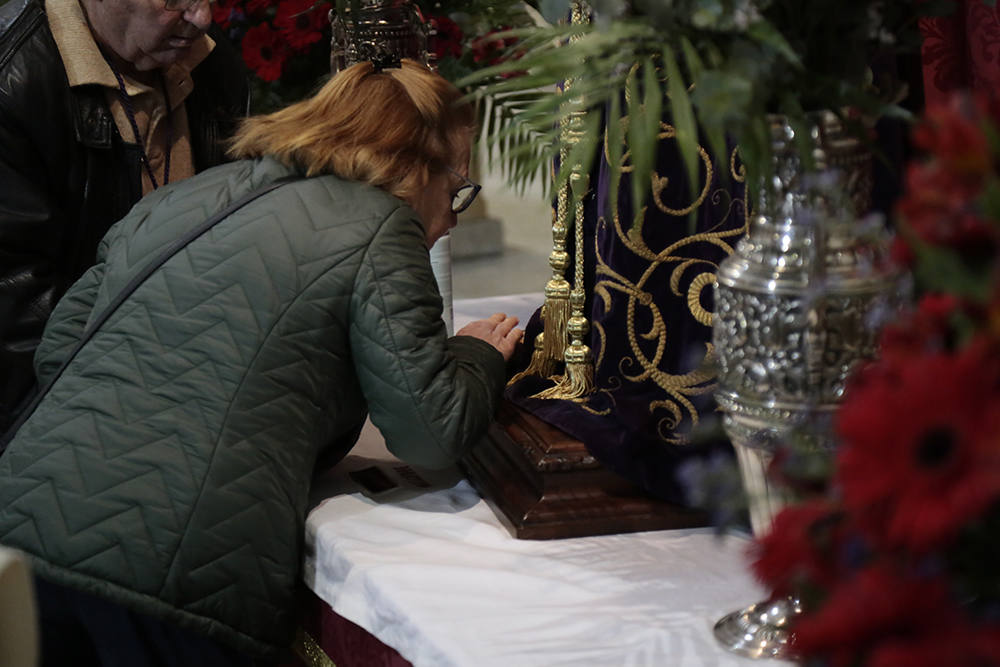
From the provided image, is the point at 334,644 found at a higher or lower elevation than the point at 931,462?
lower

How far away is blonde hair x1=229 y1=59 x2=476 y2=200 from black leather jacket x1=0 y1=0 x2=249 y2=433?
558 mm

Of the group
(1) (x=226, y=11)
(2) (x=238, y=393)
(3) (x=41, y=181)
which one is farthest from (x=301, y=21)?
(2) (x=238, y=393)

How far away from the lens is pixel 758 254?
1.17 m

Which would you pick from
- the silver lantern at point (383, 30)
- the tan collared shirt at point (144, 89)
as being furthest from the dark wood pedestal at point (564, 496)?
the tan collared shirt at point (144, 89)

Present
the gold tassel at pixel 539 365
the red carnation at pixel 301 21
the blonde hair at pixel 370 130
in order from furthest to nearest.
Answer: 1. the red carnation at pixel 301 21
2. the gold tassel at pixel 539 365
3. the blonde hair at pixel 370 130

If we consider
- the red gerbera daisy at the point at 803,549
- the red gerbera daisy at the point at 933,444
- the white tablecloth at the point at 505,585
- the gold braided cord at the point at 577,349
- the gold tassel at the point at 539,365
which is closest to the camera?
the red gerbera daisy at the point at 933,444

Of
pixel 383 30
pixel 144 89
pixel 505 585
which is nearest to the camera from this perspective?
pixel 505 585

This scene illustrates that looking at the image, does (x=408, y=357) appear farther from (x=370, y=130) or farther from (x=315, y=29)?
(x=315, y=29)

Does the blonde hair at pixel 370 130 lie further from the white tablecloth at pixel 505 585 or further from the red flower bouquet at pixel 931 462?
the red flower bouquet at pixel 931 462

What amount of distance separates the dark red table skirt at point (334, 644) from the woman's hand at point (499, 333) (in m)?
0.44

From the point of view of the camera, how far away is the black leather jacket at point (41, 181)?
6.89 ft

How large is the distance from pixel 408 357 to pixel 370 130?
303 millimetres

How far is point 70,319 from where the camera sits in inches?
72.2

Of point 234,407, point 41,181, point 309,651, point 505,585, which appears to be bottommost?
point 309,651
